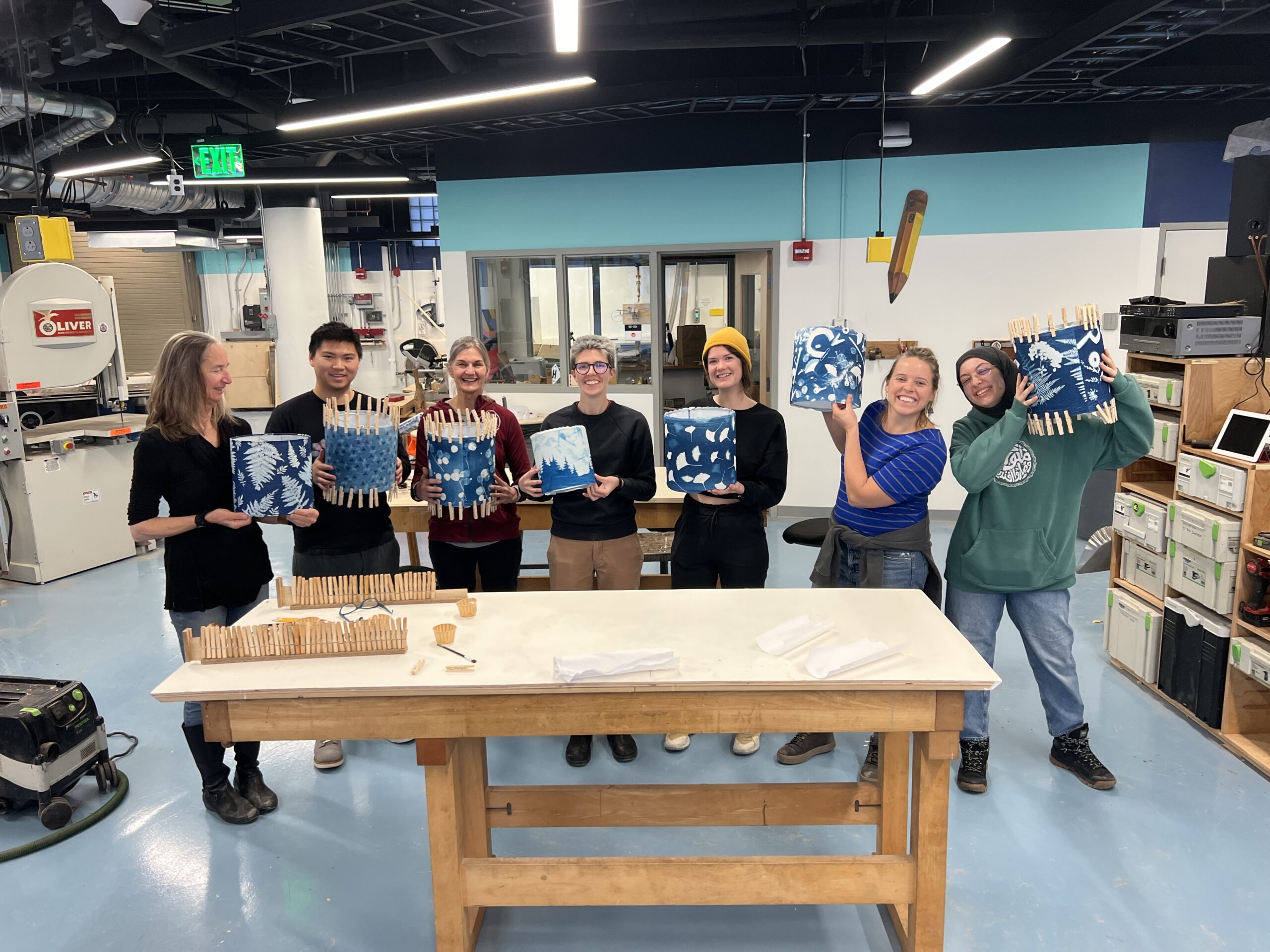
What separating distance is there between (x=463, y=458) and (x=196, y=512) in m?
0.88

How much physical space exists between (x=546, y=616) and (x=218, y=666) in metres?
0.81

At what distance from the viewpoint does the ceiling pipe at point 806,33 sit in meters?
4.66

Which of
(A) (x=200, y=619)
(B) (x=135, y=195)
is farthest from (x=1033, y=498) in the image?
(B) (x=135, y=195)

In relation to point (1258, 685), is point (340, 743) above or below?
below

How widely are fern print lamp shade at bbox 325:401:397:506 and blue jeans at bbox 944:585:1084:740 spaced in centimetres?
189

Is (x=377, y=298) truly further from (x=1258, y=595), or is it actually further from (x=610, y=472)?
(x=1258, y=595)

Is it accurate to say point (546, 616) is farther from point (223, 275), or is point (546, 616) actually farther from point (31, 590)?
point (223, 275)

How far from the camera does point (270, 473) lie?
2.29 meters

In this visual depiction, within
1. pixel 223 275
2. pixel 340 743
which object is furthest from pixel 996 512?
pixel 223 275

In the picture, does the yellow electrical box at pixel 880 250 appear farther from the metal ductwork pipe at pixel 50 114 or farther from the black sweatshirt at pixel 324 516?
the metal ductwork pipe at pixel 50 114

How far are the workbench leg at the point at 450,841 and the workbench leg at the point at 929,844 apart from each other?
3.61 feet

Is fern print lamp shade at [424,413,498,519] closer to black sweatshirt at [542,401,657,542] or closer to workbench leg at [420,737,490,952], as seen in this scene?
black sweatshirt at [542,401,657,542]

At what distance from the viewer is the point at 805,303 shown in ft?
21.0

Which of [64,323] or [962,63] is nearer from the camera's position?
[962,63]
